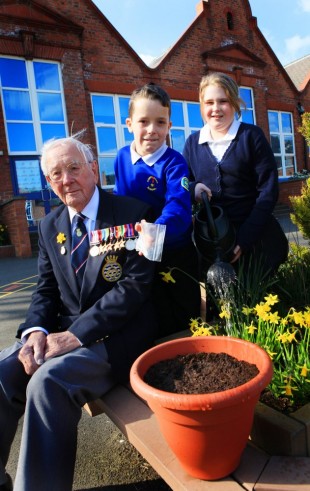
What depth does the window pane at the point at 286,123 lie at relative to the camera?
61.7ft

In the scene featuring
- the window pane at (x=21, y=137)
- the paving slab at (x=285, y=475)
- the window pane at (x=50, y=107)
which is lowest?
the paving slab at (x=285, y=475)

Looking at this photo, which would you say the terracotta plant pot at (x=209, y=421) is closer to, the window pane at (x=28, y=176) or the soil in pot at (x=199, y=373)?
the soil in pot at (x=199, y=373)

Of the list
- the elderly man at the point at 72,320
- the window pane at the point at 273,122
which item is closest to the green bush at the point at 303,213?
the elderly man at the point at 72,320

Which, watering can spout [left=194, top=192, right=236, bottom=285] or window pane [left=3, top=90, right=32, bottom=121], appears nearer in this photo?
watering can spout [left=194, top=192, right=236, bottom=285]

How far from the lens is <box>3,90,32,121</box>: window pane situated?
440 inches

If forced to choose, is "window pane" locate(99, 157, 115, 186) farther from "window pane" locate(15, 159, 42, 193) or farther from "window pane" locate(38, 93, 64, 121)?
"window pane" locate(15, 159, 42, 193)

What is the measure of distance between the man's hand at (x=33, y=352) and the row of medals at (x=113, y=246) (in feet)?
1.63

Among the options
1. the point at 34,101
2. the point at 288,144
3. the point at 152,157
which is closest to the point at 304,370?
the point at 152,157

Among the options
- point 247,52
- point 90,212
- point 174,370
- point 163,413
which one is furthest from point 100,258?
point 247,52

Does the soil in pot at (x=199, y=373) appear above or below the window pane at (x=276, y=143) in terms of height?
below

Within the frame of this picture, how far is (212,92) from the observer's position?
7.54ft

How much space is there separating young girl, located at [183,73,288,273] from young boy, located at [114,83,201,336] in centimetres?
21

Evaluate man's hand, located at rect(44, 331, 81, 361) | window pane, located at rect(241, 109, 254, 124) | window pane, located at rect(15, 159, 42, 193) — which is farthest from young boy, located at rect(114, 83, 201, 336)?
window pane, located at rect(241, 109, 254, 124)

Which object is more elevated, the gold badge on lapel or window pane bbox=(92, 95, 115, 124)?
window pane bbox=(92, 95, 115, 124)
